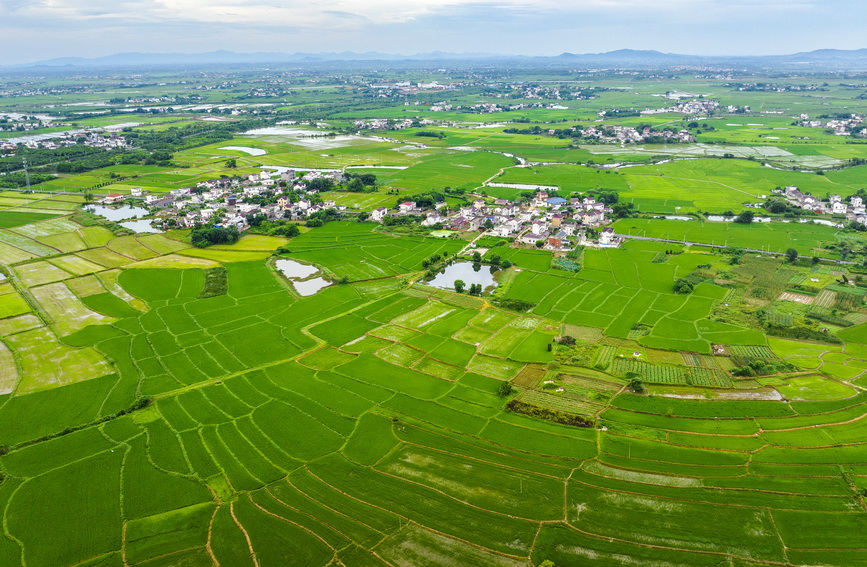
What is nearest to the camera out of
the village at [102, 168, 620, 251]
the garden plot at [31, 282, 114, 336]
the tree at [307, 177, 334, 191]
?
the garden plot at [31, 282, 114, 336]

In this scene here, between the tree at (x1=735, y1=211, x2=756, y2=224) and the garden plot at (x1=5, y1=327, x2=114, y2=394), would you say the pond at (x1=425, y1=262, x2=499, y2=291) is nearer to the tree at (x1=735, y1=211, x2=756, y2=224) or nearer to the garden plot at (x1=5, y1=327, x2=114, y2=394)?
the garden plot at (x1=5, y1=327, x2=114, y2=394)

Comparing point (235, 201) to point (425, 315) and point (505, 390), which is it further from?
point (505, 390)

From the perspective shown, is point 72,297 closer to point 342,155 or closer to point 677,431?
point 677,431

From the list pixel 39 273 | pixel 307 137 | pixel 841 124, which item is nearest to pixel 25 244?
pixel 39 273

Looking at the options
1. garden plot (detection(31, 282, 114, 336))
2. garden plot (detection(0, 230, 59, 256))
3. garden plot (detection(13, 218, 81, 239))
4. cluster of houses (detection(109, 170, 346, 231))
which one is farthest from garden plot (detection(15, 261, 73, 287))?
cluster of houses (detection(109, 170, 346, 231))

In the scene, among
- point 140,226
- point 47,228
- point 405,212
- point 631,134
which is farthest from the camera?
point 631,134

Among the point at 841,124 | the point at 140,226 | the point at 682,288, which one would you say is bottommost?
the point at 682,288

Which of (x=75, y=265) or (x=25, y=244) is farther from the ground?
(x=25, y=244)

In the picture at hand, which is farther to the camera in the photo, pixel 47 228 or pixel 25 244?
pixel 47 228
